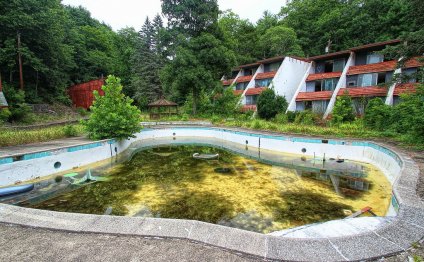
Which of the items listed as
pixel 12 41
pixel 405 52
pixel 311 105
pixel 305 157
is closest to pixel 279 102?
pixel 311 105

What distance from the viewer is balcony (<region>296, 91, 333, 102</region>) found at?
914 inches

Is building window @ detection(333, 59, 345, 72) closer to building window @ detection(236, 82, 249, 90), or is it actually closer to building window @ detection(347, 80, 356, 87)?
building window @ detection(347, 80, 356, 87)

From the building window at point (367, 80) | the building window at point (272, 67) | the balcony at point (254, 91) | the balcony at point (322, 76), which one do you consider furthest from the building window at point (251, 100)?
the building window at point (367, 80)

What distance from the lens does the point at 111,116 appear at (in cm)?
1291

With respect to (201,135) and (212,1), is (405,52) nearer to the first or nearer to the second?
(201,135)

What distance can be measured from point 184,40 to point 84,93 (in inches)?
701

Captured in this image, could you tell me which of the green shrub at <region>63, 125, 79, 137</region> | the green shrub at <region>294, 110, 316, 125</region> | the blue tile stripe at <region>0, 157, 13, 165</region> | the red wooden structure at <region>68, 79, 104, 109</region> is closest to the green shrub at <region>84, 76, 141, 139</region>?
the green shrub at <region>63, 125, 79, 137</region>

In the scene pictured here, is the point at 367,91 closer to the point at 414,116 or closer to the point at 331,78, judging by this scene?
the point at 331,78

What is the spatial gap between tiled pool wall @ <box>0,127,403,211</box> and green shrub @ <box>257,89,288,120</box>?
7.15m

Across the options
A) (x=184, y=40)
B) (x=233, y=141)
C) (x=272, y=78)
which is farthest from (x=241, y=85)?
(x=233, y=141)

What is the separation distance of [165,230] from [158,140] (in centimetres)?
1704

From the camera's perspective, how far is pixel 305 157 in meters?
12.6

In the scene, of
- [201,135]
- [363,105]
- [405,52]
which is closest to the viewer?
[405,52]

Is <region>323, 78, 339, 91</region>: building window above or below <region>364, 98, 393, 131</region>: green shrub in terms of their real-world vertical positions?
above
